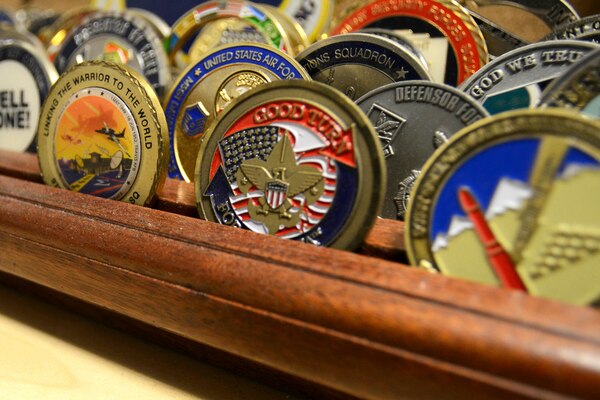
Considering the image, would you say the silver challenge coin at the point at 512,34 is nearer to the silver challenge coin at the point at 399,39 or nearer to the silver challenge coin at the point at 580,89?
the silver challenge coin at the point at 399,39

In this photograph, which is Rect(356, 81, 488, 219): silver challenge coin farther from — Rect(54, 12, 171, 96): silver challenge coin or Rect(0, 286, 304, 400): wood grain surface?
Rect(54, 12, 171, 96): silver challenge coin

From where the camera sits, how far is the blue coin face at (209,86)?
0.64m

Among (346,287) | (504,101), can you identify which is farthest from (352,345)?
(504,101)

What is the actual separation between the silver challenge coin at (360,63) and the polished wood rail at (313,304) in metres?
0.20

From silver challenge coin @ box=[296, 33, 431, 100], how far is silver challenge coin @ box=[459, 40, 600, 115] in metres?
0.07

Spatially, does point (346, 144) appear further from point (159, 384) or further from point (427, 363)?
point (159, 384)

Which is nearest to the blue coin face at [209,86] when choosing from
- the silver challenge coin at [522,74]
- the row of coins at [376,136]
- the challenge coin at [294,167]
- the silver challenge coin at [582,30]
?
the row of coins at [376,136]

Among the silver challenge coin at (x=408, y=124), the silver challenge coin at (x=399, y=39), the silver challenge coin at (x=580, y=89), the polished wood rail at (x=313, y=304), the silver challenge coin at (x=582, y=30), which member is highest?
the silver challenge coin at (x=582, y=30)

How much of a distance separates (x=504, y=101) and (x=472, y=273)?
0.22 metres

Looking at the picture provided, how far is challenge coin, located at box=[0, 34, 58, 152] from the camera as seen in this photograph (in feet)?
2.79

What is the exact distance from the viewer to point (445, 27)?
69cm

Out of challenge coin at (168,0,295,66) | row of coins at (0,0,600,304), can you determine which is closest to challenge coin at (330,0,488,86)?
row of coins at (0,0,600,304)

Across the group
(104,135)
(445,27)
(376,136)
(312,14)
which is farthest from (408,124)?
(312,14)

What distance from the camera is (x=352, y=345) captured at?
15.9 inches
